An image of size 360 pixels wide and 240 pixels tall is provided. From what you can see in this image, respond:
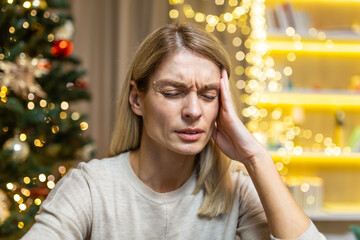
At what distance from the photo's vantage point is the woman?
130cm

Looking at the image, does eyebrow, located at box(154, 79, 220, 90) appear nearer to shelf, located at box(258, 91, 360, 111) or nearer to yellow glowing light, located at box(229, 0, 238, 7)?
shelf, located at box(258, 91, 360, 111)

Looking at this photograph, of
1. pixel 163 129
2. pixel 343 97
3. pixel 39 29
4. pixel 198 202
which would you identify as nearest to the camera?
pixel 163 129

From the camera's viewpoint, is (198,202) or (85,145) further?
(85,145)

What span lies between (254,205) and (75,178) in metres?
0.52

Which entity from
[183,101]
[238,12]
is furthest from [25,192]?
[238,12]

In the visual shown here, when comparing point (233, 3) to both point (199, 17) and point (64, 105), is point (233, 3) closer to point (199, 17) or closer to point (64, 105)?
point (199, 17)

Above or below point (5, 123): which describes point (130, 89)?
above

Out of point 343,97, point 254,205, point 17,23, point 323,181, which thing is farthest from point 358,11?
point 254,205

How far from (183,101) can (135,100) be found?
0.20 metres

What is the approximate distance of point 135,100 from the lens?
1456 mm

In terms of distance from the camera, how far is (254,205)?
57.0 inches

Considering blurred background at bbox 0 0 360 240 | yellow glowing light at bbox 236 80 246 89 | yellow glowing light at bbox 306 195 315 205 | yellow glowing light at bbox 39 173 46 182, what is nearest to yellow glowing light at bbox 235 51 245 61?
blurred background at bbox 0 0 360 240

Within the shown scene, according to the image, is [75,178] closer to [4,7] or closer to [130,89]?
[130,89]

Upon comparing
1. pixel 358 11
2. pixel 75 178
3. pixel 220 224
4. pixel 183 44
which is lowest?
pixel 220 224
